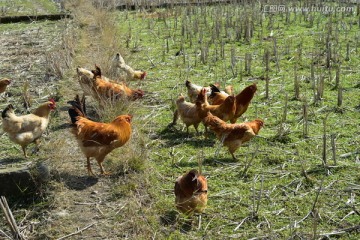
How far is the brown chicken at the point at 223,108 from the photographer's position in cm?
582

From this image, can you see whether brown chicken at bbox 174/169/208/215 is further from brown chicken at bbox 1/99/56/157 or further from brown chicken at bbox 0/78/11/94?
brown chicken at bbox 0/78/11/94

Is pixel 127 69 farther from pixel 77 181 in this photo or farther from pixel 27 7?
pixel 27 7

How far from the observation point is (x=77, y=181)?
5113 mm

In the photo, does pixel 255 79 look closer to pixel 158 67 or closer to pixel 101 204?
pixel 158 67

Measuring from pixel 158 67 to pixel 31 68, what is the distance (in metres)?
2.56

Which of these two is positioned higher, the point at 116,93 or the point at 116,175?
the point at 116,93

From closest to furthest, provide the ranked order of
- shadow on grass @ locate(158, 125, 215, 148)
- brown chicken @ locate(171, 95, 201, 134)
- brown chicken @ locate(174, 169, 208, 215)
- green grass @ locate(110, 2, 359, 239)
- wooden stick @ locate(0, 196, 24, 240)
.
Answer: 1. wooden stick @ locate(0, 196, 24, 240)
2. brown chicken @ locate(174, 169, 208, 215)
3. green grass @ locate(110, 2, 359, 239)
4. brown chicken @ locate(171, 95, 201, 134)
5. shadow on grass @ locate(158, 125, 215, 148)

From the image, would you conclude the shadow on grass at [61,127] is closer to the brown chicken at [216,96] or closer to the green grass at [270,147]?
the green grass at [270,147]

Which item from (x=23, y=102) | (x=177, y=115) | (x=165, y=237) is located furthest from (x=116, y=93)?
(x=165, y=237)

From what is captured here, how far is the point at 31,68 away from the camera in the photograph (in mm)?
9344

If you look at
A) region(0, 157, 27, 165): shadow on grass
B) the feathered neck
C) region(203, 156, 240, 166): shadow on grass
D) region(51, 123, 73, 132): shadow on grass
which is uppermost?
the feathered neck

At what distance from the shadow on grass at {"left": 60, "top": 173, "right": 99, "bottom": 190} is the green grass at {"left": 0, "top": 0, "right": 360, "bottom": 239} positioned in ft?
0.04

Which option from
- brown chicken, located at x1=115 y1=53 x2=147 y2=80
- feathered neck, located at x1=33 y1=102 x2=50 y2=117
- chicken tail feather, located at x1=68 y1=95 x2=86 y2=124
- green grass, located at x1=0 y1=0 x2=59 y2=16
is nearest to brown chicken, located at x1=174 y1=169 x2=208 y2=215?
chicken tail feather, located at x1=68 y1=95 x2=86 y2=124

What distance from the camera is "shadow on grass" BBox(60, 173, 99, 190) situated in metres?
5.00
